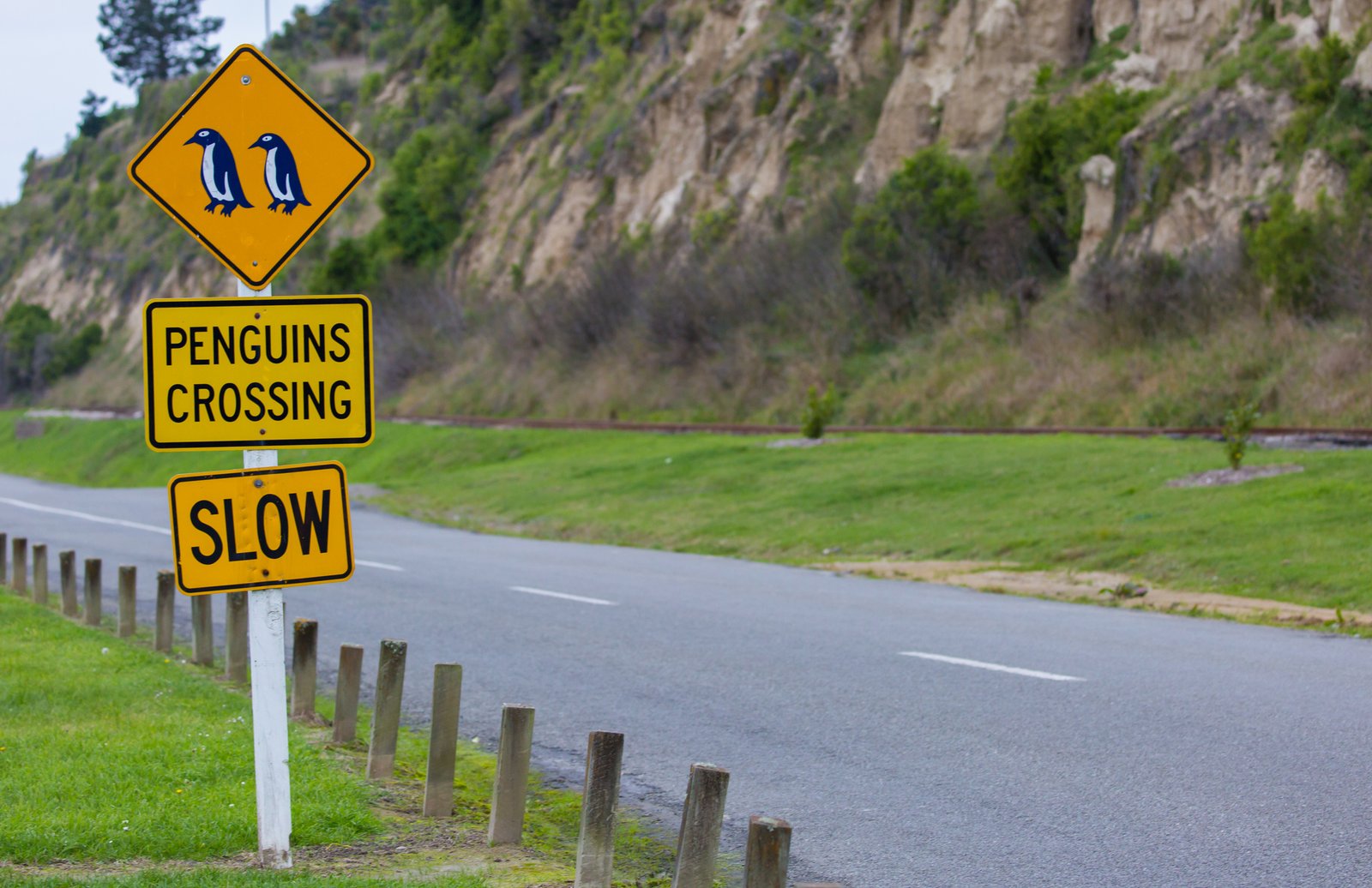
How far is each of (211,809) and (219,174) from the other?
2.62 m

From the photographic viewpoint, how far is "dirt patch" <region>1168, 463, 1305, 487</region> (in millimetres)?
19062

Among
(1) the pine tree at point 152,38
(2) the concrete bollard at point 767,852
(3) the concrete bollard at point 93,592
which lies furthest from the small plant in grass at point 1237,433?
(1) the pine tree at point 152,38

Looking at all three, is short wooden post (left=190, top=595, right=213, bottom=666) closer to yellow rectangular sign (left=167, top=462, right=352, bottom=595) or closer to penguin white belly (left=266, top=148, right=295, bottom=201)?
yellow rectangular sign (left=167, top=462, right=352, bottom=595)

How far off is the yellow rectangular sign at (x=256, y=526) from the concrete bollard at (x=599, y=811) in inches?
44.3

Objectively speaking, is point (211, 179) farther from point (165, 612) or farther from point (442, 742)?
point (165, 612)

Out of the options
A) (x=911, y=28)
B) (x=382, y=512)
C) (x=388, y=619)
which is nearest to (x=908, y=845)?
(x=388, y=619)

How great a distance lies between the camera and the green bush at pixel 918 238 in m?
39.1

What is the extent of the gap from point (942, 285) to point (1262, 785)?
3273 cm

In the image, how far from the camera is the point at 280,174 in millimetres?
5594

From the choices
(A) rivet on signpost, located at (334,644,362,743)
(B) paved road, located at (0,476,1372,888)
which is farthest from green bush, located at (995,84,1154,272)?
(A) rivet on signpost, located at (334,644,362,743)

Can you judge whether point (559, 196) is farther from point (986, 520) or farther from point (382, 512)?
point (986, 520)

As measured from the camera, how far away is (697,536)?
22547mm

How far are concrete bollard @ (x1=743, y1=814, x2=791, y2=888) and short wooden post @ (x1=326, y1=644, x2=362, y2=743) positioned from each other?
388 centimetres

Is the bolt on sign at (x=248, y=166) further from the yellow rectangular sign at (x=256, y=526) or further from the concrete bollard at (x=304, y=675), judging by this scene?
the concrete bollard at (x=304, y=675)
